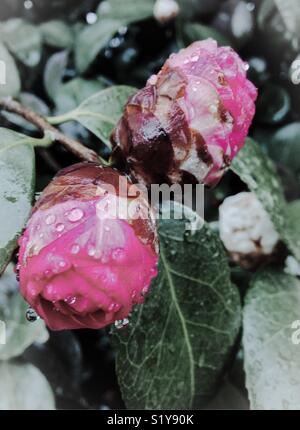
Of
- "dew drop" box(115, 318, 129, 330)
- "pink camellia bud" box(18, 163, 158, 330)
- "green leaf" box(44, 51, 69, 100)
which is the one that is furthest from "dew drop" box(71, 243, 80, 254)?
"green leaf" box(44, 51, 69, 100)

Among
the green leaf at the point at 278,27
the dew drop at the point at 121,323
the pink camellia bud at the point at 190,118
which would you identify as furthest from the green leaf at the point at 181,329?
the green leaf at the point at 278,27

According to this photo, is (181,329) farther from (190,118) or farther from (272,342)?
(190,118)

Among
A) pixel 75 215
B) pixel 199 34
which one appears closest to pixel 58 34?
pixel 199 34

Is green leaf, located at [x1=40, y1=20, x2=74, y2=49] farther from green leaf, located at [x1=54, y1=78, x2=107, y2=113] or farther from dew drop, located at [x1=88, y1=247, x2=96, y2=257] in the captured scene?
dew drop, located at [x1=88, y1=247, x2=96, y2=257]

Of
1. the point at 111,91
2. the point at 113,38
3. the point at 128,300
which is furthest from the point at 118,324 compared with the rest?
the point at 113,38

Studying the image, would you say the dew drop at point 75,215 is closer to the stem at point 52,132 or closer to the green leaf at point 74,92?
the stem at point 52,132

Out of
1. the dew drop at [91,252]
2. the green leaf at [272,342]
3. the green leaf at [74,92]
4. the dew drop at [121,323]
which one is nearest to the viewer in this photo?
the dew drop at [91,252]

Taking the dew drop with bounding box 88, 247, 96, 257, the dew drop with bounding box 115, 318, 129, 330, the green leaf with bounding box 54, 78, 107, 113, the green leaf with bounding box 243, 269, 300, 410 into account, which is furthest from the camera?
the green leaf with bounding box 54, 78, 107, 113
